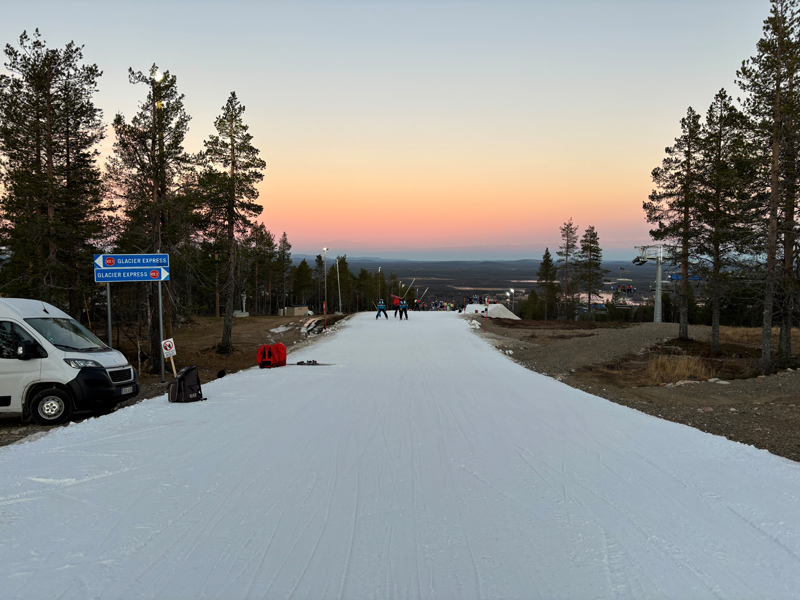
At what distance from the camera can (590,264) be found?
73000mm

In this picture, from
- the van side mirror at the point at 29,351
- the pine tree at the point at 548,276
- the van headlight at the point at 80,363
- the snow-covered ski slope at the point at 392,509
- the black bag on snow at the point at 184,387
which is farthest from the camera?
the pine tree at the point at 548,276

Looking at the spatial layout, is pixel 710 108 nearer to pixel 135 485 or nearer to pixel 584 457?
pixel 584 457

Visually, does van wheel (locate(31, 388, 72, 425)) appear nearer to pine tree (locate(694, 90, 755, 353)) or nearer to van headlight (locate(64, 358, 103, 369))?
van headlight (locate(64, 358, 103, 369))

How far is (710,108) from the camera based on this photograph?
1003 inches

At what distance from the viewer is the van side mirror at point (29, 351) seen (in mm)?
8216

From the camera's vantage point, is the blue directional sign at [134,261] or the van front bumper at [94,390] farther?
the blue directional sign at [134,261]

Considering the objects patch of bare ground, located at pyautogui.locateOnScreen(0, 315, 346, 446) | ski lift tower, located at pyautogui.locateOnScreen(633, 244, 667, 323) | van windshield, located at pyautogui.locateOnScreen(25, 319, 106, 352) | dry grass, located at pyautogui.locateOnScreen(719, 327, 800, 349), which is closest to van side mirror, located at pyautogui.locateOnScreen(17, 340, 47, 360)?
van windshield, located at pyautogui.locateOnScreen(25, 319, 106, 352)

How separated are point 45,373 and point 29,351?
18.2 inches

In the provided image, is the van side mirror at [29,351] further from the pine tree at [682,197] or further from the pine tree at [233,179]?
the pine tree at [682,197]

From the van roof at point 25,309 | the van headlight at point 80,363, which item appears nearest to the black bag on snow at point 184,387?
the van headlight at point 80,363

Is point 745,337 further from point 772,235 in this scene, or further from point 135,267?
point 135,267

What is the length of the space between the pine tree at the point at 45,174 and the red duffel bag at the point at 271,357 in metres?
8.96

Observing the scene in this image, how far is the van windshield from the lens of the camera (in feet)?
29.5

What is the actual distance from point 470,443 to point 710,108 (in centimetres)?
2731
